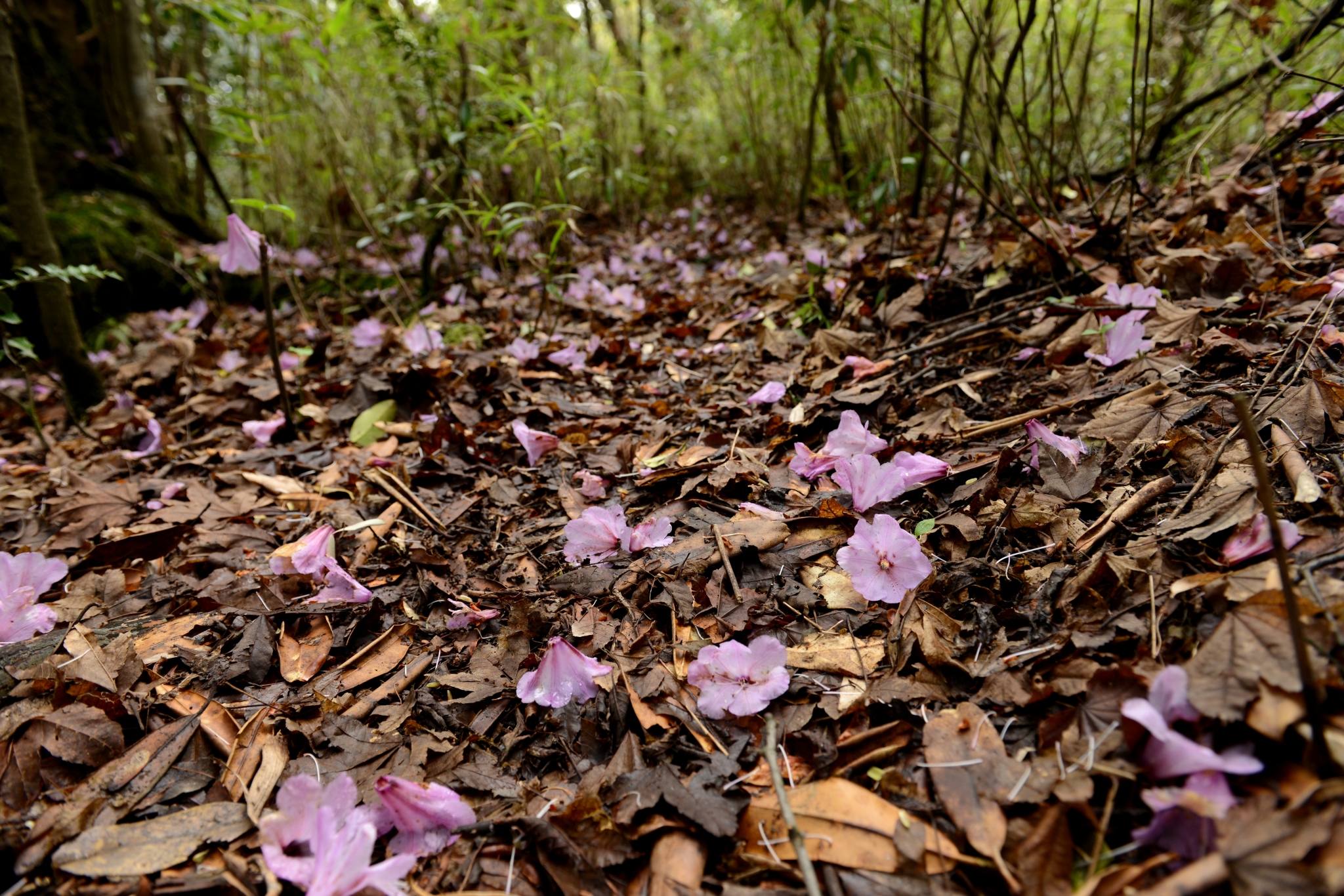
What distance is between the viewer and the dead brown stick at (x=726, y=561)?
1.35 metres

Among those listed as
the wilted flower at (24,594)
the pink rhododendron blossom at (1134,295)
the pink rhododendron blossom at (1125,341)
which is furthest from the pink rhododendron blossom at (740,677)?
the pink rhododendron blossom at (1134,295)

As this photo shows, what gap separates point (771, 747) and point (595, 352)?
2.23m

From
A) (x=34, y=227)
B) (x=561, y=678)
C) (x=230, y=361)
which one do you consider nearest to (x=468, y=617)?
(x=561, y=678)

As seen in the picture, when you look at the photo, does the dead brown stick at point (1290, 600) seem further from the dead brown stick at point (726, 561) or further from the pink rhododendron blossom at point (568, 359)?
the pink rhododendron blossom at point (568, 359)

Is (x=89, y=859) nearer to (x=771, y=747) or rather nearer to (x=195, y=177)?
(x=771, y=747)

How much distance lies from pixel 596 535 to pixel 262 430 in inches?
62.9

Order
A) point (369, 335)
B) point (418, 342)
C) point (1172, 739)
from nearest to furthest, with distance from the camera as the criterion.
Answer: point (1172, 739) → point (418, 342) → point (369, 335)

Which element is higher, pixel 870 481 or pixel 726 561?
pixel 870 481

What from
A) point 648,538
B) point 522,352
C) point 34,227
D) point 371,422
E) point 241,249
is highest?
point 34,227

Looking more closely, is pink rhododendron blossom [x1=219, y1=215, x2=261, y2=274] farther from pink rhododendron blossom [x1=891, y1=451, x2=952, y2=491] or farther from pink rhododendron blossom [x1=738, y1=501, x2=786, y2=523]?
pink rhododendron blossom [x1=891, y1=451, x2=952, y2=491]

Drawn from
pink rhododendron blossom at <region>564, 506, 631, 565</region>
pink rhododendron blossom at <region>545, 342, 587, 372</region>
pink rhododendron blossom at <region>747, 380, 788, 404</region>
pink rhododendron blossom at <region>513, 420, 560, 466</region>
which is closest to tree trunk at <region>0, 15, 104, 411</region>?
pink rhododendron blossom at <region>545, 342, 587, 372</region>

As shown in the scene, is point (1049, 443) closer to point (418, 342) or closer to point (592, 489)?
point (592, 489)

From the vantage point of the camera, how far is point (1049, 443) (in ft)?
4.66

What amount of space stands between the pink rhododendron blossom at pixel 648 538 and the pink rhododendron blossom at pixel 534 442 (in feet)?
1.99
